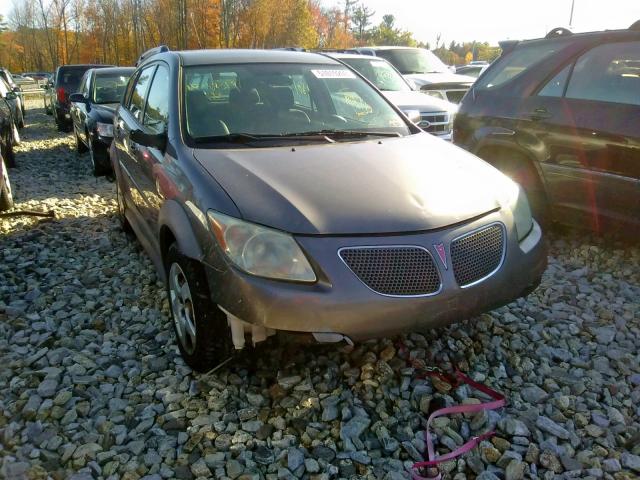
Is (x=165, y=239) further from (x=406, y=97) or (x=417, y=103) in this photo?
(x=406, y=97)

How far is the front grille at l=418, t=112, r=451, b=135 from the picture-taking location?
8383 millimetres

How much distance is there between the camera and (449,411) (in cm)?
270

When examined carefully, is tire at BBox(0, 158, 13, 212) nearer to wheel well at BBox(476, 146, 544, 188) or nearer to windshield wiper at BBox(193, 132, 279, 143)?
windshield wiper at BBox(193, 132, 279, 143)

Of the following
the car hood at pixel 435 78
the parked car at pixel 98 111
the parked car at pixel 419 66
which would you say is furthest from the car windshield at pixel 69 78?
the car hood at pixel 435 78

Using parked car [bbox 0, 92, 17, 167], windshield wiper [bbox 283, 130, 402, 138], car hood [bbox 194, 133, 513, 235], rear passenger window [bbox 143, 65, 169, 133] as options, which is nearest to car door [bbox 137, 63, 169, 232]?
rear passenger window [bbox 143, 65, 169, 133]


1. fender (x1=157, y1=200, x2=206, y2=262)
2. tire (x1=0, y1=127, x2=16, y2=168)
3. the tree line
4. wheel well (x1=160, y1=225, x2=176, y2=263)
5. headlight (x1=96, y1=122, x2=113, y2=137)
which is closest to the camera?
fender (x1=157, y1=200, x2=206, y2=262)

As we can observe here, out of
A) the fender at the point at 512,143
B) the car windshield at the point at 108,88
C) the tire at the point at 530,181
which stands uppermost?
the car windshield at the point at 108,88

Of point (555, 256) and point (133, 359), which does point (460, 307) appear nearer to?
point (133, 359)

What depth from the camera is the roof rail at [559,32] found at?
16.2 ft

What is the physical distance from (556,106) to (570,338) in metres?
2.15

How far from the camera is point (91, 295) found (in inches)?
166

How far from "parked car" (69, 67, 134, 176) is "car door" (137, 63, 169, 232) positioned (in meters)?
4.23

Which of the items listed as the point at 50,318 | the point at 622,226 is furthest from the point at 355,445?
the point at 622,226

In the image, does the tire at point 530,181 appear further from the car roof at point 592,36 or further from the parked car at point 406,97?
the parked car at point 406,97
